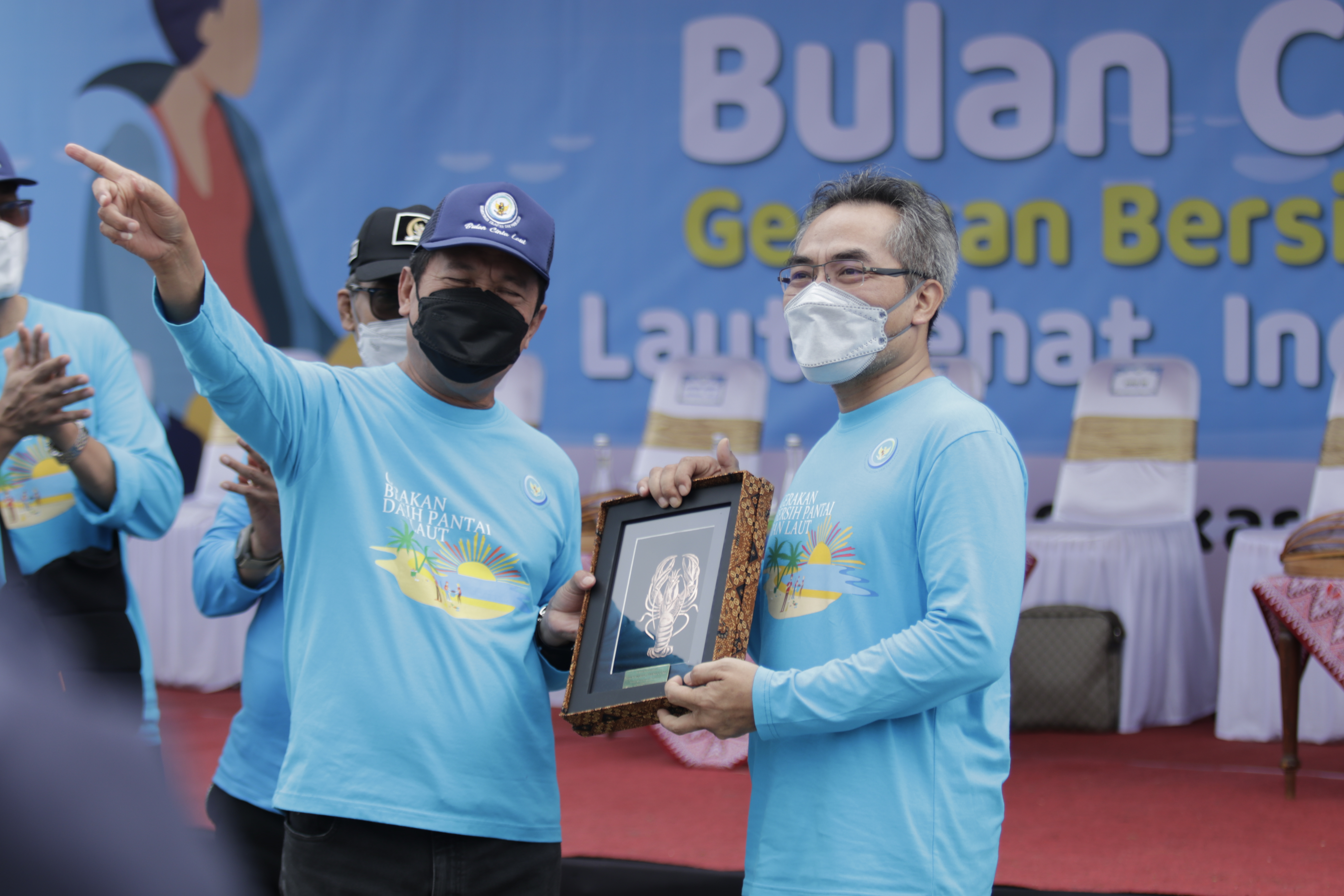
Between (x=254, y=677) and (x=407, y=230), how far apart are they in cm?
83

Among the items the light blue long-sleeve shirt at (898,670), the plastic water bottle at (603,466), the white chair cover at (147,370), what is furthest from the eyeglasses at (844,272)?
the white chair cover at (147,370)

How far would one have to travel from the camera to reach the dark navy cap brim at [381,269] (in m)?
2.11

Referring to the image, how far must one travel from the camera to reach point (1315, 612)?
3.61 m

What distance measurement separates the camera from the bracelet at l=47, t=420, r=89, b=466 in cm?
219

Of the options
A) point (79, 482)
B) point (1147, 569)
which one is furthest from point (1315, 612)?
point (79, 482)

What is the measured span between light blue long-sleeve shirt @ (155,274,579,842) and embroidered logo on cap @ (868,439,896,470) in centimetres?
47

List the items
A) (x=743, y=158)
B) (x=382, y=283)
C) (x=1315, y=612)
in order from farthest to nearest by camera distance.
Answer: (x=743, y=158) → (x=1315, y=612) → (x=382, y=283)

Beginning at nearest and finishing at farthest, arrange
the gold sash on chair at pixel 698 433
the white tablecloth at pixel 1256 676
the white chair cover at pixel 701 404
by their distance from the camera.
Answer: the white tablecloth at pixel 1256 676 < the gold sash on chair at pixel 698 433 < the white chair cover at pixel 701 404

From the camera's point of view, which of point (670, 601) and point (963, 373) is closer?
point (670, 601)

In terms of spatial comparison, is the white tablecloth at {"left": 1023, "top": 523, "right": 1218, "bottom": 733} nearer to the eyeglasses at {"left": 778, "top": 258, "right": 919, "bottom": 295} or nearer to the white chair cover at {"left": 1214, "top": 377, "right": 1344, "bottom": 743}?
the white chair cover at {"left": 1214, "top": 377, "right": 1344, "bottom": 743}

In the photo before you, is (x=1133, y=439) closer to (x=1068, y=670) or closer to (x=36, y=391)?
(x=1068, y=670)

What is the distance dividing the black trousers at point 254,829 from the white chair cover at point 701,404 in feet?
11.6

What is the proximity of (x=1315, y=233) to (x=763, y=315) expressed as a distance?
274cm

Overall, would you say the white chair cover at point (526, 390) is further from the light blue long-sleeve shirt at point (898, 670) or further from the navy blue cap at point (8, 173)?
the light blue long-sleeve shirt at point (898, 670)
